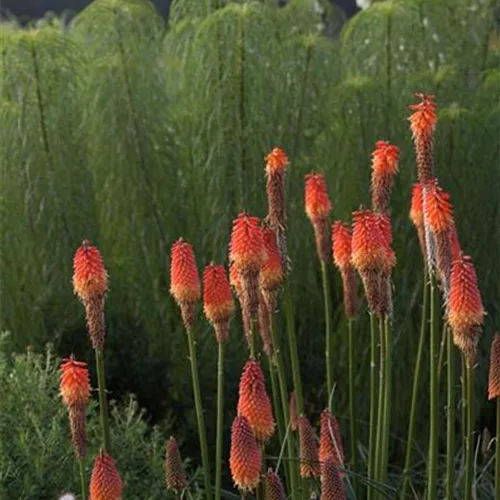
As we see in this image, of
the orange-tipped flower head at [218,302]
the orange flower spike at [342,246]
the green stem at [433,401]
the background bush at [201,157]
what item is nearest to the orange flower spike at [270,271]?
the orange-tipped flower head at [218,302]

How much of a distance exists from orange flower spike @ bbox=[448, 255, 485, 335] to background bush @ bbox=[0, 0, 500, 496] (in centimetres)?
225

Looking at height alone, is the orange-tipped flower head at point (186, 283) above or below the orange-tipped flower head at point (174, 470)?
above

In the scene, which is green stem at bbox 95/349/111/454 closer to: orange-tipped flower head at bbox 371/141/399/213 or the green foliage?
orange-tipped flower head at bbox 371/141/399/213

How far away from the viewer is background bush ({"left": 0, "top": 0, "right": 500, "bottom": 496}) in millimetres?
5184

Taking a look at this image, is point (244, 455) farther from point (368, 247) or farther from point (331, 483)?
point (368, 247)

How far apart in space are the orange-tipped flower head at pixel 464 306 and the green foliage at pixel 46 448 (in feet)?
4.73

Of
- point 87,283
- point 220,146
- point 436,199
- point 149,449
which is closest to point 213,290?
point 87,283

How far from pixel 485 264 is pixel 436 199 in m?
2.46

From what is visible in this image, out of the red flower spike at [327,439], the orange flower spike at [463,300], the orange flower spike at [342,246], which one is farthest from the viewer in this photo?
the orange flower spike at [342,246]

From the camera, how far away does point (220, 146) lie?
5148 millimetres

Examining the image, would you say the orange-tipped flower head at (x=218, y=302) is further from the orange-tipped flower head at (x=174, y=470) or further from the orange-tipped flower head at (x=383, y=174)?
the orange-tipped flower head at (x=383, y=174)

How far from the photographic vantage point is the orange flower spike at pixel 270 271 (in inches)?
127

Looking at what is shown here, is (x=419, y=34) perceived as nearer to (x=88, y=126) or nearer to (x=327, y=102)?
(x=327, y=102)

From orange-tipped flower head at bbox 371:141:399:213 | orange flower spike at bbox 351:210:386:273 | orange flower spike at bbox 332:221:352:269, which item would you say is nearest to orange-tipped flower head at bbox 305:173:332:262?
orange flower spike at bbox 332:221:352:269
